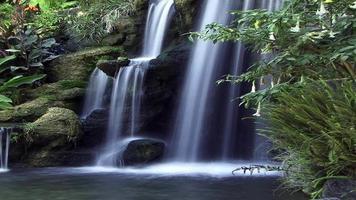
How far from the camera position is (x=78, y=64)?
13.3 meters

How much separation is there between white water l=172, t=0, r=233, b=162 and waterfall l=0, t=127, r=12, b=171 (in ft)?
10.0

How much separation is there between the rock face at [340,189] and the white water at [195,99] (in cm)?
598

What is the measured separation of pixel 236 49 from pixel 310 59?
6599 mm

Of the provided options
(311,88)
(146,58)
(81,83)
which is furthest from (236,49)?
(311,88)

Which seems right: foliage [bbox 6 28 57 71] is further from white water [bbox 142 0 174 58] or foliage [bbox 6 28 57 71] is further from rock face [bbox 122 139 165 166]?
rock face [bbox 122 139 165 166]

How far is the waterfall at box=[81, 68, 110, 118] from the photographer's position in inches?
485

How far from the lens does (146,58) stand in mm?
13000

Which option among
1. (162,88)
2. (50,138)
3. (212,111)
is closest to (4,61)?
(50,138)

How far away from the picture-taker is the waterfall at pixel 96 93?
12.3m

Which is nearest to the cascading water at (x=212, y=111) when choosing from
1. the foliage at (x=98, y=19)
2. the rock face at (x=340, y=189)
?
the foliage at (x=98, y=19)

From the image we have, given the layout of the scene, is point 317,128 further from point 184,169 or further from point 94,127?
point 94,127

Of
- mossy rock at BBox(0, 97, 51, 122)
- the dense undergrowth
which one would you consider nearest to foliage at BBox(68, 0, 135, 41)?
the dense undergrowth

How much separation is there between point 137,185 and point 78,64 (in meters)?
5.80

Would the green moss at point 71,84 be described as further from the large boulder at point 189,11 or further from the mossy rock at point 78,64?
the large boulder at point 189,11
